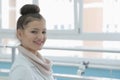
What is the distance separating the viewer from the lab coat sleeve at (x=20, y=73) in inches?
41.2

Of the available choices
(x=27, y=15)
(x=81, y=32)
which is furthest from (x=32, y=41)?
(x=81, y=32)

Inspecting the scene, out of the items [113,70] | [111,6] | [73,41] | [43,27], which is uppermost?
[111,6]

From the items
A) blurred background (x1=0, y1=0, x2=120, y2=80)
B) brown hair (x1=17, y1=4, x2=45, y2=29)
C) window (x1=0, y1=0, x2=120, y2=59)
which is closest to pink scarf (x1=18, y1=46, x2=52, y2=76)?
brown hair (x1=17, y1=4, x2=45, y2=29)

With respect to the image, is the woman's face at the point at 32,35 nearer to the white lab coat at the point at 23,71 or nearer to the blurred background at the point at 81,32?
the white lab coat at the point at 23,71

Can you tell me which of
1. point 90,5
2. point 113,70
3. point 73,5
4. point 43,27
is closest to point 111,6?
point 90,5

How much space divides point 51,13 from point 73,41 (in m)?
0.55

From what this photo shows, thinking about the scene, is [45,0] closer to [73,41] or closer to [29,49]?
[73,41]

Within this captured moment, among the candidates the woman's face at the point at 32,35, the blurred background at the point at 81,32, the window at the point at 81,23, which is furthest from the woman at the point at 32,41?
the window at the point at 81,23

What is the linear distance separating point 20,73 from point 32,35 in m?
0.20

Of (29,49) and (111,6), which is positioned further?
(111,6)

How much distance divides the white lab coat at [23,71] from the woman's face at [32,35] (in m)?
0.07

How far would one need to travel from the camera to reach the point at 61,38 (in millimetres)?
3828

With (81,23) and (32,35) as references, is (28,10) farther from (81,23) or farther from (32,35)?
(81,23)

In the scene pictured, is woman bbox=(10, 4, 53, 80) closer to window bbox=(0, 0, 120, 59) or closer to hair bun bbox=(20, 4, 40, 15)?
hair bun bbox=(20, 4, 40, 15)
